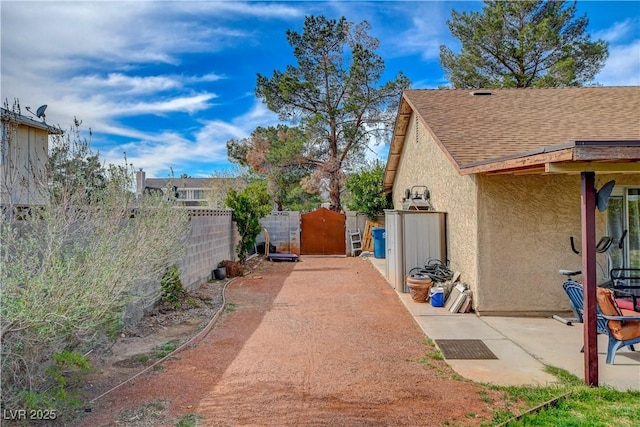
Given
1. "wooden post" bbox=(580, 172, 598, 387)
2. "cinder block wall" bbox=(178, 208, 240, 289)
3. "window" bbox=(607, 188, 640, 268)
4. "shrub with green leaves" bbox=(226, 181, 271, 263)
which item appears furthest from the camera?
"shrub with green leaves" bbox=(226, 181, 271, 263)

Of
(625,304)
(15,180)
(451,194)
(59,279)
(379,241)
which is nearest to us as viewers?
(59,279)

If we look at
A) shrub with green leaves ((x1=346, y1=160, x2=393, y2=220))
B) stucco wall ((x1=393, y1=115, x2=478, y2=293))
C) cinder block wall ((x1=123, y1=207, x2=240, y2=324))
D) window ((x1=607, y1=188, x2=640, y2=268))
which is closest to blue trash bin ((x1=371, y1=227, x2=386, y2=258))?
shrub with green leaves ((x1=346, y1=160, x2=393, y2=220))

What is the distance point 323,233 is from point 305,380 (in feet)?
45.1

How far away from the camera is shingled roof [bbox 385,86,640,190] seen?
6.99 meters

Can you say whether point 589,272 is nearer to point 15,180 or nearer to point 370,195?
point 15,180

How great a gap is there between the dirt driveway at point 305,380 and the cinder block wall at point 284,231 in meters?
10.2

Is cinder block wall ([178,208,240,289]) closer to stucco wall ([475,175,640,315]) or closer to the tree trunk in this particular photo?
stucco wall ([475,175,640,315])

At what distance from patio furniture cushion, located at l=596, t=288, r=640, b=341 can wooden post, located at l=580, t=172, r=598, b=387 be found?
24.0 inches

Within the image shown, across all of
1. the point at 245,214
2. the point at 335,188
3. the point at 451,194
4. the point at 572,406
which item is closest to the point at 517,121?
the point at 451,194

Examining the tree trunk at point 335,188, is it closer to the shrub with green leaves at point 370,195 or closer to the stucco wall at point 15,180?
the shrub with green leaves at point 370,195

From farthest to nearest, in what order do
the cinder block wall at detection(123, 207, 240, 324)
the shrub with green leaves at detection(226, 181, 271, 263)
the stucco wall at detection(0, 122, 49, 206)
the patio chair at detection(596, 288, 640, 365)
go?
the shrub with green leaves at detection(226, 181, 271, 263), the cinder block wall at detection(123, 207, 240, 324), the patio chair at detection(596, 288, 640, 365), the stucco wall at detection(0, 122, 49, 206)

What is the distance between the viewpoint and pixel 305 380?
176 inches

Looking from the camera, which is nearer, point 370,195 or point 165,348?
point 165,348

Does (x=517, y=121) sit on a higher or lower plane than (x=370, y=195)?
higher
